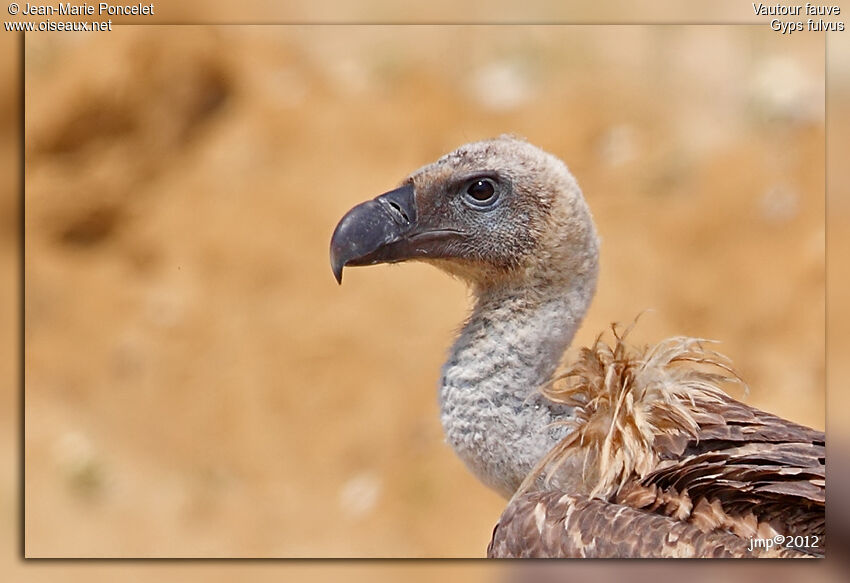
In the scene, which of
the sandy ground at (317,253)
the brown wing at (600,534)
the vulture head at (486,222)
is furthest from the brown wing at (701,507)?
the sandy ground at (317,253)

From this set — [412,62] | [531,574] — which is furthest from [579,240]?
[412,62]

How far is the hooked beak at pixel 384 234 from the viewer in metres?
2.87

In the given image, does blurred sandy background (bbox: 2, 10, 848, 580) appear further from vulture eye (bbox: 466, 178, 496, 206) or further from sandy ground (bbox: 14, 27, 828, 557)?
vulture eye (bbox: 466, 178, 496, 206)

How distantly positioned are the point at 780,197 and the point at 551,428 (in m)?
5.06

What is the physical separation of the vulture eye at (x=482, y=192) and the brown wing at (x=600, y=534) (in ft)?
2.78

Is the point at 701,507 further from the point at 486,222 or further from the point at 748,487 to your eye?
the point at 486,222

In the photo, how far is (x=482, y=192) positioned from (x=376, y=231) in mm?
305

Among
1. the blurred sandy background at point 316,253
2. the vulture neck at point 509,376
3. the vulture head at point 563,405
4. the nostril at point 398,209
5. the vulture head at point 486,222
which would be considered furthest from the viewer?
the blurred sandy background at point 316,253

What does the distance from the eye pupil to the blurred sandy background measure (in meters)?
2.86

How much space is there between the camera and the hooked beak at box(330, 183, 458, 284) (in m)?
2.87

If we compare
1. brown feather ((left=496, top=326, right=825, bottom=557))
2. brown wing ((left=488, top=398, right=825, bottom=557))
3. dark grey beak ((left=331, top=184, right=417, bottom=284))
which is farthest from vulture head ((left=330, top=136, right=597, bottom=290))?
brown wing ((left=488, top=398, right=825, bottom=557))

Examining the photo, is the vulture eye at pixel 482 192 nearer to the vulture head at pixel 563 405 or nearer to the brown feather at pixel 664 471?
the vulture head at pixel 563 405

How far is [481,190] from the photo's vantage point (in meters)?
2.94

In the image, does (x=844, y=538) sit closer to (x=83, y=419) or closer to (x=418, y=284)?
(x=418, y=284)
